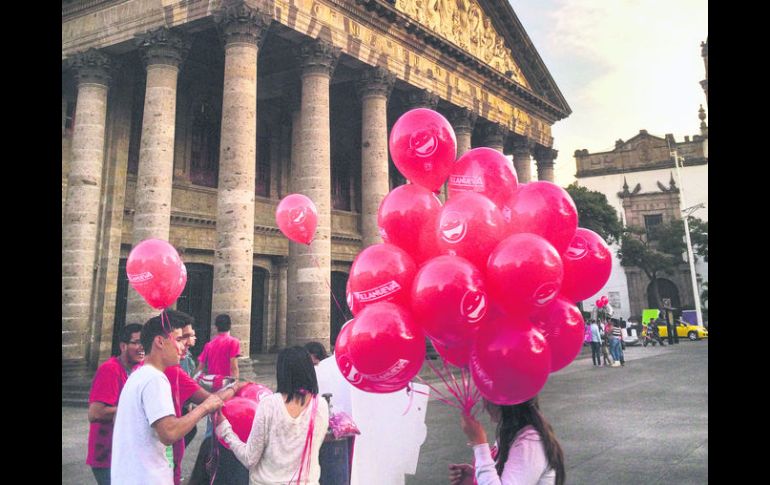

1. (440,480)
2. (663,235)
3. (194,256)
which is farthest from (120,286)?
(663,235)

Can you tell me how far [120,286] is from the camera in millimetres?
16781

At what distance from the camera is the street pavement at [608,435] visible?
21.3ft

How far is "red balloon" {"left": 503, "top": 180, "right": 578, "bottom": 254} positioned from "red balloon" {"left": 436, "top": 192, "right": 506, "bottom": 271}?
1.06ft

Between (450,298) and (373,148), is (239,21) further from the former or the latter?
(450,298)

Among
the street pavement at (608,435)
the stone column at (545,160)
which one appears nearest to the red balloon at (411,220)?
the street pavement at (608,435)

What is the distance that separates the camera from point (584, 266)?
12.4ft

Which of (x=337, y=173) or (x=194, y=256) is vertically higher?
(x=337, y=173)

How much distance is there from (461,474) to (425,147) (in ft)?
7.41

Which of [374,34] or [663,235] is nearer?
[374,34]

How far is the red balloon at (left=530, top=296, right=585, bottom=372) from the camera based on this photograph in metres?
3.48

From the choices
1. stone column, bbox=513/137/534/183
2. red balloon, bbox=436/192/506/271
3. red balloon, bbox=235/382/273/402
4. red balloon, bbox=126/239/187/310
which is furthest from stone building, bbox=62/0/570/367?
red balloon, bbox=436/192/506/271
